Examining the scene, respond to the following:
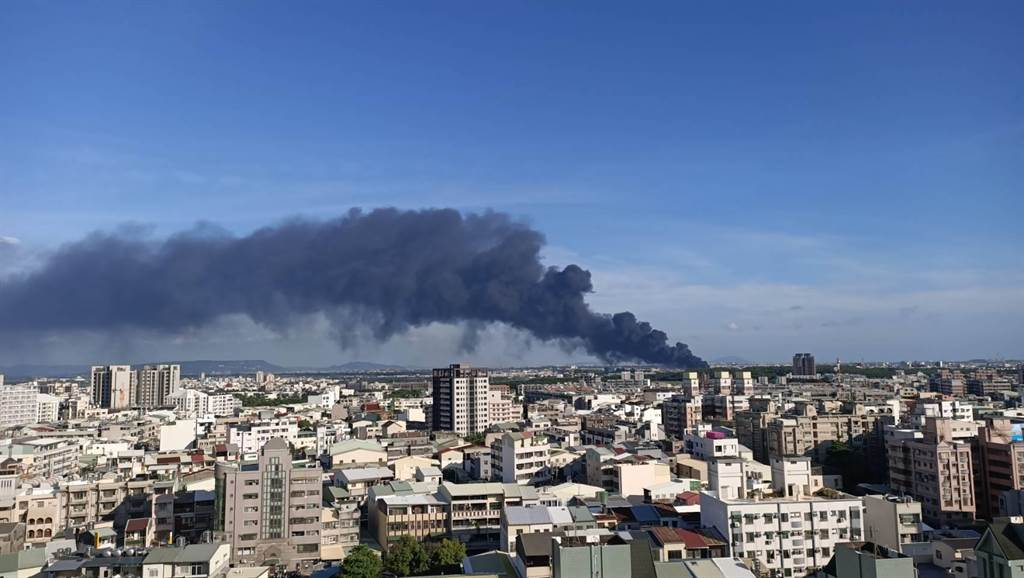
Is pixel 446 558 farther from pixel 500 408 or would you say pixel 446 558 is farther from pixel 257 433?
pixel 500 408

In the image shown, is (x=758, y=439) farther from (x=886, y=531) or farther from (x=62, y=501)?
(x=62, y=501)

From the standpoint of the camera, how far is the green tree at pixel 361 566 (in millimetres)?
22875

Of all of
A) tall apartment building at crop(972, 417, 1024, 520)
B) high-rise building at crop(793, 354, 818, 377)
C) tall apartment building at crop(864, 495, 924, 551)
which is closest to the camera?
tall apartment building at crop(864, 495, 924, 551)

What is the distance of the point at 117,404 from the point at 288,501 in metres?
98.7

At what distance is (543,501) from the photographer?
30609mm

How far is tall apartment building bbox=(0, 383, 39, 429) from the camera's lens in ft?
273

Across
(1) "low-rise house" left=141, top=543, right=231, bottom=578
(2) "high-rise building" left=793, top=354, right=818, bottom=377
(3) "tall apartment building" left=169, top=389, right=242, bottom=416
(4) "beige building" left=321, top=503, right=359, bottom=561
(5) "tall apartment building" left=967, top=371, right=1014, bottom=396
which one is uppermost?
(2) "high-rise building" left=793, top=354, right=818, bottom=377

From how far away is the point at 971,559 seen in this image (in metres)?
19.8

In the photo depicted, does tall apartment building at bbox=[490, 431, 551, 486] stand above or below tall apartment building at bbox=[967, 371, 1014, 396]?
below

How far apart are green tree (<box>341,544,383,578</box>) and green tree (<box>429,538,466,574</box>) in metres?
1.96

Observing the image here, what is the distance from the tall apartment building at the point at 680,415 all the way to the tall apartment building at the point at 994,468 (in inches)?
1106

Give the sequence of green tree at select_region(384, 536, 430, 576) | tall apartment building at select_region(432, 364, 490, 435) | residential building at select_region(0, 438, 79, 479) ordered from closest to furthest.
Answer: green tree at select_region(384, 536, 430, 576), residential building at select_region(0, 438, 79, 479), tall apartment building at select_region(432, 364, 490, 435)

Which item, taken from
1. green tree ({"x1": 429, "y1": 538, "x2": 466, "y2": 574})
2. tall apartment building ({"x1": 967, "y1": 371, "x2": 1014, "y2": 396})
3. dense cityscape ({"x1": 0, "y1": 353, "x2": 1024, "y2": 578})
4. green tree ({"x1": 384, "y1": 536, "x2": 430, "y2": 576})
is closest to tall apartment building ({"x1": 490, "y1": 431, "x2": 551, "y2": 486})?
dense cityscape ({"x1": 0, "y1": 353, "x2": 1024, "y2": 578})

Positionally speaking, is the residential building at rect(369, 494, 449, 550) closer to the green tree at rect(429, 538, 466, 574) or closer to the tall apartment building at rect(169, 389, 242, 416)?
the green tree at rect(429, 538, 466, 574)
